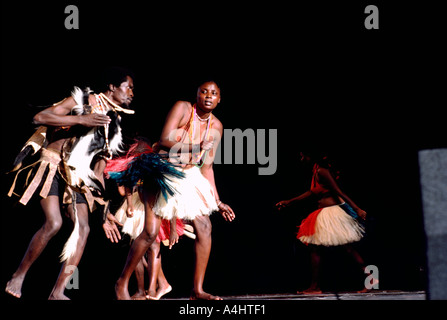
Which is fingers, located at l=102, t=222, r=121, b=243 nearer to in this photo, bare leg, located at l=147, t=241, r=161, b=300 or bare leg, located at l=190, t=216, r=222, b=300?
bare leg, located at l=147, t=241, r=161, b=300

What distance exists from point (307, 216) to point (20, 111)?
3.05m

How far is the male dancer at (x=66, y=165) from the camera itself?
3.45 metres

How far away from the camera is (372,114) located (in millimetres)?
5305

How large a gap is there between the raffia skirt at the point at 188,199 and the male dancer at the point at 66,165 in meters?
0.54

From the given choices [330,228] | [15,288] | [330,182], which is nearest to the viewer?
[15,288]

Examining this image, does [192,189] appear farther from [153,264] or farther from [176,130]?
[153,264]

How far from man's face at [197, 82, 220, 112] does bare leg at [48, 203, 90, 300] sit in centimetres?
112

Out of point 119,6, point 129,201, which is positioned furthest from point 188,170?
point 119,6

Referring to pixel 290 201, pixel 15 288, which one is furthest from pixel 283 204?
pixel 15 288

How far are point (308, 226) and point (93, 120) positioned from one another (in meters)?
2.63

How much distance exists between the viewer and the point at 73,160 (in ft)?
12.1
